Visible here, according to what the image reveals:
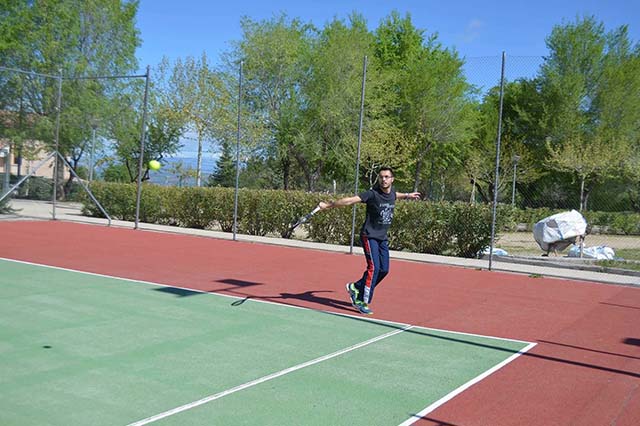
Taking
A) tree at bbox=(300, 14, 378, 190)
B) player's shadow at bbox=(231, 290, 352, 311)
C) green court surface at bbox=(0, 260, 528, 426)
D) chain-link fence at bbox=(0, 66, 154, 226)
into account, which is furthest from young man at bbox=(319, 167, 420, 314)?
tree at bbox=(300, 14, 378, 190)

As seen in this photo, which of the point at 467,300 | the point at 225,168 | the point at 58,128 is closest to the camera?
the point at 467,300

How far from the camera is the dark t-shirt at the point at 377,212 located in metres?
8.60

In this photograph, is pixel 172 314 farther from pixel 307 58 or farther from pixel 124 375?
pixel 307 58

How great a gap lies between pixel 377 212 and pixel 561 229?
9.95 meters

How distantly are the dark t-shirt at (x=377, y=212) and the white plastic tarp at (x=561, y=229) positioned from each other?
9.78m

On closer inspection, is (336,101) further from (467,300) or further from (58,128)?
(467,300)

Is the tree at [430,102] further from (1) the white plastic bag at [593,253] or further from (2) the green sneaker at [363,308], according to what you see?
(2) the green sneaker at [363,308]

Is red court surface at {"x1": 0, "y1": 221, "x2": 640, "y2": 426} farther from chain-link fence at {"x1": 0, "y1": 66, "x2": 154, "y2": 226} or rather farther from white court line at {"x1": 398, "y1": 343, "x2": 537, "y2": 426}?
chain-link fence at {"x1": 0, "y1": 66, "x2": 154, "y2": 226}

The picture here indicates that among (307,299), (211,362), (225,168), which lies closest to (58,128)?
(307,299)

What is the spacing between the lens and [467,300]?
10031 millimetres

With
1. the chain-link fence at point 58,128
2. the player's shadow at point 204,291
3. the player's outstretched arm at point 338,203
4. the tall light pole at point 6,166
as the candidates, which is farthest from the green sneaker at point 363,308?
the tall light pole at point 6,166

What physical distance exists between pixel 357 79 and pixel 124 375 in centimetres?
3174

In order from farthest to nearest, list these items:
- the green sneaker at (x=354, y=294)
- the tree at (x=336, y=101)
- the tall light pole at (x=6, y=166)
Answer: the tree at (x=336, y=101)
the tall light pole at (x=6, y=166)
the green sneaker at (x=354, y=294)

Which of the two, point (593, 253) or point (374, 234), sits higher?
point (374, 234)
